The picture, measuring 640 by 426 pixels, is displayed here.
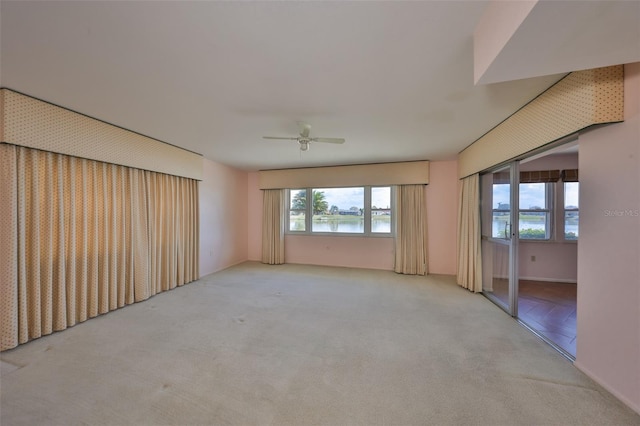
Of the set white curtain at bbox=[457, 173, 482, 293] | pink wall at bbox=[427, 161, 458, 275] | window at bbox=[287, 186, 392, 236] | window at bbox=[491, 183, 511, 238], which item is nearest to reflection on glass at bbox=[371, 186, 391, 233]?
window at bbox=[287, 186, 392, 236]

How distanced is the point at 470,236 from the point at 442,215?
1099 millimetres

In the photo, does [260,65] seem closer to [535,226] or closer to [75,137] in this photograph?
[75,137]

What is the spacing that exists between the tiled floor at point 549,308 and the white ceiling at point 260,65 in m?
2.40

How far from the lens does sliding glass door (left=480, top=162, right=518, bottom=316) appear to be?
2953 millimetres

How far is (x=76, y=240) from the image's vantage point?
275 cm

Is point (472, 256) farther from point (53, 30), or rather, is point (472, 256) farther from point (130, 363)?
point (53, 30)

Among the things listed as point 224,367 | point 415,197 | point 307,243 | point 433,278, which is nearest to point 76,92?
point 224,367

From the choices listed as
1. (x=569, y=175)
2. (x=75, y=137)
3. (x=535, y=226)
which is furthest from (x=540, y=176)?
(x=75, y=137)

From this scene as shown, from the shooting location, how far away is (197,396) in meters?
1.66

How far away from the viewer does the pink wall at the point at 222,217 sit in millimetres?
4840

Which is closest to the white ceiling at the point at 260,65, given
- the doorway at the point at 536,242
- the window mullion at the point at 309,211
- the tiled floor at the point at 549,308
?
the doorway at the point at 536,242

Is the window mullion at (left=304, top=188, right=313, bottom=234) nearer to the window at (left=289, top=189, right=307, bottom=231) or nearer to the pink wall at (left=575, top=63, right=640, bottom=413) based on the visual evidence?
the window at (left=289, top=189, right=307, bottom=231)

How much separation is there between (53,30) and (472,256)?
5.08 m

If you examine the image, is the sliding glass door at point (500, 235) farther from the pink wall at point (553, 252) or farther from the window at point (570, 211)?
the window at point (570, 211)
